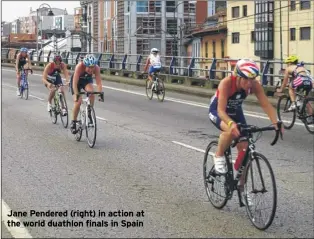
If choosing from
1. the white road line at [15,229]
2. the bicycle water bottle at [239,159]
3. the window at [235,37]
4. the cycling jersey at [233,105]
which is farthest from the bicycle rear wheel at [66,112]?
the window at [235,37]

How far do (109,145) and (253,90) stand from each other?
18.6ft

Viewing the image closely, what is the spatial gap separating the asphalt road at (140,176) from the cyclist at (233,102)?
84 cm

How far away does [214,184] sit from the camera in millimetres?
7172

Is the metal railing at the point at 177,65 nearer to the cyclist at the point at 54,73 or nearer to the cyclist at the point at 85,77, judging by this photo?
the cyclist at the point at 54,73

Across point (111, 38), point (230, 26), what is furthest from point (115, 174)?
point (230, 26)

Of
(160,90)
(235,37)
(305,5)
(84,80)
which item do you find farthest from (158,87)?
(235,37)

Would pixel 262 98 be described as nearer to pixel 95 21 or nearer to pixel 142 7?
pixel 142 7

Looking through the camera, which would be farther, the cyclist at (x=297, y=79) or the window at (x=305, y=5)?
the window at (x=305, y=5)

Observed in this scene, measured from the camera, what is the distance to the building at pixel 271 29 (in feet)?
182

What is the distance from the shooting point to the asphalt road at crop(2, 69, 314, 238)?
6363 mm

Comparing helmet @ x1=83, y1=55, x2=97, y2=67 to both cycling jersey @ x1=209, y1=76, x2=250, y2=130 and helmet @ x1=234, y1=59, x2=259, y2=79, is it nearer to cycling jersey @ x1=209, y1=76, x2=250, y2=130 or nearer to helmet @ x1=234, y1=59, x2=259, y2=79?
cycling jersey @ x1=209, y1=76, x2=250, y2=130

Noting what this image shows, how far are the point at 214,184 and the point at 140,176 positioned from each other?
199 cm

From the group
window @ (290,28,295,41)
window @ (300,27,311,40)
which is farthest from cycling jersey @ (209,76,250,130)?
window @ (290,28,295,41)

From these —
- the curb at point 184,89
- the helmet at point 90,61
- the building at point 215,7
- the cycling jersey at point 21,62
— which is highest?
the building at point 215,7
